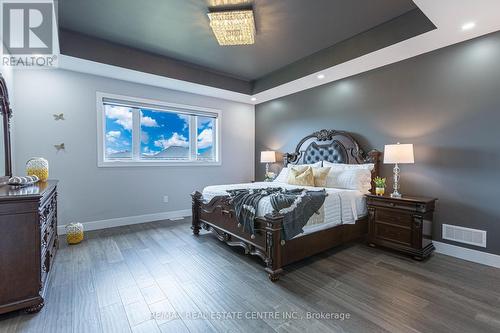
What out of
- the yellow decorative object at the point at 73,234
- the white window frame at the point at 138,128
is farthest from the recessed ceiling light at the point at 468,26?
the yellow decorative object at the point at 73,234

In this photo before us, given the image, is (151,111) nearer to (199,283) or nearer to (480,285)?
(199,283)

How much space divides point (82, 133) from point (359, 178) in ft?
14.4

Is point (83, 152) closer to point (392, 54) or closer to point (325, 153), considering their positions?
point (325, 153)

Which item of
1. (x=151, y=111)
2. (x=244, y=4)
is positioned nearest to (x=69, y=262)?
(x=151, y=111)

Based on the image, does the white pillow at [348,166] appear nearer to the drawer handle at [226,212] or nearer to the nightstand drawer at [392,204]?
the nightstand drawer at [392,204]

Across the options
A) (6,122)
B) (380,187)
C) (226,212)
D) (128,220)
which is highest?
(6,122)

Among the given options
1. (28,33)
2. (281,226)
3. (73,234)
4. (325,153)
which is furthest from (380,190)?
(28,33)

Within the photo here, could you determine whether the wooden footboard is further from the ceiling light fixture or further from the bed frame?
the ceiling light fixture

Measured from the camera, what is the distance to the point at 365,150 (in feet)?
12.3

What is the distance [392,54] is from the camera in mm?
3145

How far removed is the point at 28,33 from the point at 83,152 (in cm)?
171

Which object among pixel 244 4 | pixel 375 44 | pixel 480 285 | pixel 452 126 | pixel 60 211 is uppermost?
pixel 244 4

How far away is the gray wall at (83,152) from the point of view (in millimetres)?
3373

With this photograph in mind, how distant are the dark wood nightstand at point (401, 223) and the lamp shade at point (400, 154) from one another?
0.47m
